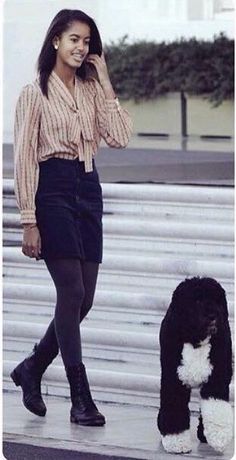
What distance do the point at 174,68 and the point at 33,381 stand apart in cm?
1611

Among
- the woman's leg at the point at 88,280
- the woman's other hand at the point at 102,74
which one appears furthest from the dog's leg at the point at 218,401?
the woman's other hand at the point at 102,74

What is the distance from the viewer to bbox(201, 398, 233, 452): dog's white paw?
5836 mm

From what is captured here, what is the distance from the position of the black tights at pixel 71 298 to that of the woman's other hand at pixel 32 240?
76 mm

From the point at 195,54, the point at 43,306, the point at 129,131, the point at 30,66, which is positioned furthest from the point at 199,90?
the point at 129,131

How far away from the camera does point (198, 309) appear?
229 inches

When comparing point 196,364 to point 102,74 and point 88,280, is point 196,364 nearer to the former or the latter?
point 88,280

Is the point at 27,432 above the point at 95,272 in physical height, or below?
below

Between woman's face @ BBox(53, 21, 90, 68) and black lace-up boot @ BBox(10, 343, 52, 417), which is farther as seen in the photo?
black lace-up boot @ BBox(10, 343, 52, 417)

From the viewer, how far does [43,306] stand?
823 cm

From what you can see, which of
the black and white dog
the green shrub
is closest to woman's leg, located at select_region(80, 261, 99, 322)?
the black and white dog

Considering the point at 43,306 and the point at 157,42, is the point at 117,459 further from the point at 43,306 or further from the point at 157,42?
the point at 157,42

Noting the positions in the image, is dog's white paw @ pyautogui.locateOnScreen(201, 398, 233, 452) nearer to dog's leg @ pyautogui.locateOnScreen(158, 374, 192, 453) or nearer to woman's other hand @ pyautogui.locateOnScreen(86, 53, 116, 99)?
dog's leg @ pyautogui.locateOnScreen(158, 374, 192, 453)

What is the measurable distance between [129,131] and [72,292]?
0.76 m

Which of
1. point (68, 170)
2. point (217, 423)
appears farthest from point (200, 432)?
point (68, 170)
